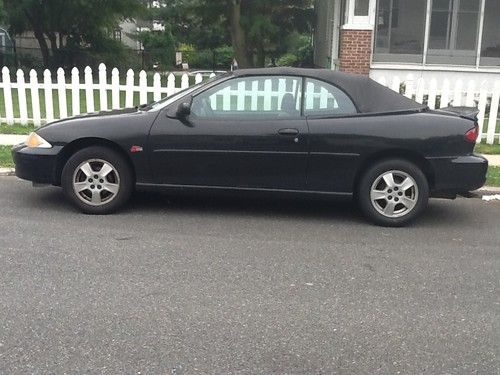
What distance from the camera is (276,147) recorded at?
6184mm

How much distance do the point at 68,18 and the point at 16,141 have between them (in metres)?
16.9

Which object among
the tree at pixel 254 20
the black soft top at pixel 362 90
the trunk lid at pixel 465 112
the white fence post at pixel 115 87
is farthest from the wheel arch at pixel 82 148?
the tree at pixel 254 20

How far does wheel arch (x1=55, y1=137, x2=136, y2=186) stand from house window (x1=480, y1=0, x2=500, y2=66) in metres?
11.4

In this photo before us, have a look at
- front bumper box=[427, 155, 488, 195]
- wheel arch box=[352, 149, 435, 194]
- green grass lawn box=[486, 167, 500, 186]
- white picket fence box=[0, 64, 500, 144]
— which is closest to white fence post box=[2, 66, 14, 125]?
white picket fence box=[0, 64, 500, 144]

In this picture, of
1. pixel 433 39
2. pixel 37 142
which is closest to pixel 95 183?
pixel 37 142

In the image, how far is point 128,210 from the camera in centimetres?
660

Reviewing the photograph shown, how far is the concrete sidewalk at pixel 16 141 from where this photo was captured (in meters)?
9.30

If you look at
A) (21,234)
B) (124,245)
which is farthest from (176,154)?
(21,234)

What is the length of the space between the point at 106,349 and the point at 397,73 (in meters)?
12.8

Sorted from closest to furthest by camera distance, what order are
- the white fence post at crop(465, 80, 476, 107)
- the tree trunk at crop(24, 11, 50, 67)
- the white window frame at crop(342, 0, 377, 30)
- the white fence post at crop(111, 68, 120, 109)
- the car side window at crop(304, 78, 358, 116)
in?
the car side window at crop(304, 78, 358, 116), the white fence post at crop(465, 80, 476, 107), the white fence post at crop(111, 68, 120, 109), the white window frame at crop(342, 0, 377, 30), the tree trunk at crop(24, 11, 50, 67)

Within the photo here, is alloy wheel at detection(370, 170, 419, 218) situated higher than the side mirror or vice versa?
the side mirror

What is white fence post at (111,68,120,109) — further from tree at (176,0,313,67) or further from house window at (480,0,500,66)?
tree at (176,0,313,67)

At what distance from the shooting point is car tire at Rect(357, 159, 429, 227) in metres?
6.19

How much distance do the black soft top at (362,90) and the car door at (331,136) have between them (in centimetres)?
7
